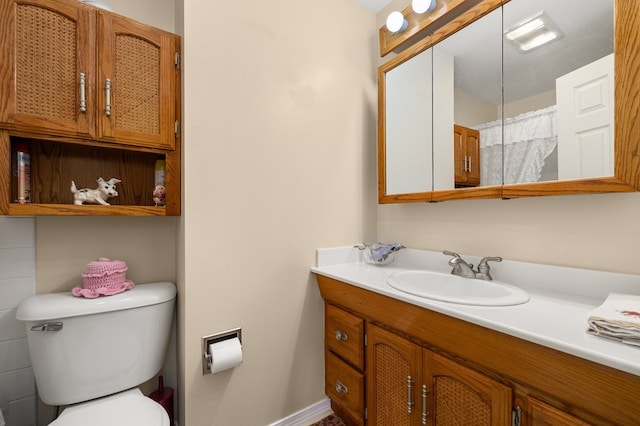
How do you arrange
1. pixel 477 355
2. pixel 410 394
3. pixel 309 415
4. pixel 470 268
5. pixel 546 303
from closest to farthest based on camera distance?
pixel 477 355, pixel 546 303, pixel 410 394, pixel 470 268, pixel 309 415

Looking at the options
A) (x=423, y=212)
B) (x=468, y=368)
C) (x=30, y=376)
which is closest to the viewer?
(x=468, y=368)

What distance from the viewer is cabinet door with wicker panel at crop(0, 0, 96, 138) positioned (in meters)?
0.94

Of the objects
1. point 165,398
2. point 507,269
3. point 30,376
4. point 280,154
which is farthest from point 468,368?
point 30,376

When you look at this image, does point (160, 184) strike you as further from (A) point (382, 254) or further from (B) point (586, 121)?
(B) point (586, 121)

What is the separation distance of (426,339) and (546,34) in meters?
1.20

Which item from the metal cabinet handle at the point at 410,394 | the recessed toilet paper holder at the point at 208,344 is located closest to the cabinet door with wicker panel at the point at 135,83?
the recessed toilet paper holder at the point at 208,344

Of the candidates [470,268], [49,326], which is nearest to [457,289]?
[470,268]

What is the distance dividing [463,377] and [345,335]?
0.59 metres

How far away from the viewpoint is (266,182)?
136cm

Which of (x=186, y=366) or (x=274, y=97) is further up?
(x=274, y=97)

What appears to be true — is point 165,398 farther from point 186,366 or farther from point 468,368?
point 468,368

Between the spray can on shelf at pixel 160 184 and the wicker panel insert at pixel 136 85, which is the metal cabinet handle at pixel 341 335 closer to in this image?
the spray can on shelf at pixel 160 184

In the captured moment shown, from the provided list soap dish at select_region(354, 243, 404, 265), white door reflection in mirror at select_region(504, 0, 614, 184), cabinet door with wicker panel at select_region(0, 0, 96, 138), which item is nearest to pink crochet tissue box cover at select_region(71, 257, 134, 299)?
cabinet door with wicker panel at select_region(0, 0, 96, 138)

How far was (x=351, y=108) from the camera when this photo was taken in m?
1.66
